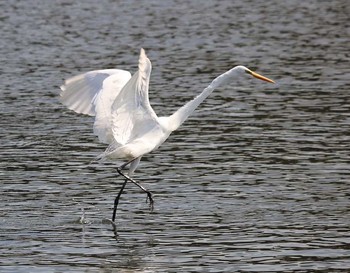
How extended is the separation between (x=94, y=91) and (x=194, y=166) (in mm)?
2875

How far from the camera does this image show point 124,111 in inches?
→ 542

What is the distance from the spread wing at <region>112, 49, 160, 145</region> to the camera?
13016 millimetres

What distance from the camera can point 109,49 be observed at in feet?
106

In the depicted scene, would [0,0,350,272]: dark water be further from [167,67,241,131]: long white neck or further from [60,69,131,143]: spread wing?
[60,69,131,143]: spread wing

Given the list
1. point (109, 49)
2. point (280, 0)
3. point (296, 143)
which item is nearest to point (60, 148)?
point (296, 143)

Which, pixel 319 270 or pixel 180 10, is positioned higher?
pixel 319 270

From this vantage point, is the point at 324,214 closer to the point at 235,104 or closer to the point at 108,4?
the point at 235,104

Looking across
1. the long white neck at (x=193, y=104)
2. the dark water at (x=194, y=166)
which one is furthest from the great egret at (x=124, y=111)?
the dark water at (x=194, y=166)

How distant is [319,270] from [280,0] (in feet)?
121

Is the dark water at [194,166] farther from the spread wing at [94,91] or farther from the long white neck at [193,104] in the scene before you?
the spread wing at [94,91]

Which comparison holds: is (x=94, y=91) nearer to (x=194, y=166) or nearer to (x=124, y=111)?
(x=124, y=111)

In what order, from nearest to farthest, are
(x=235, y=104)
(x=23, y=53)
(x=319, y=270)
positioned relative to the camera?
(x=319, y=270) < (x=235, y=104) < (x=23, y=53)

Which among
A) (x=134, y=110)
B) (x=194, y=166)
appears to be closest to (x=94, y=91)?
(x=134, y=110)

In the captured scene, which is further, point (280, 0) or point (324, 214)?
point (280, 0)
